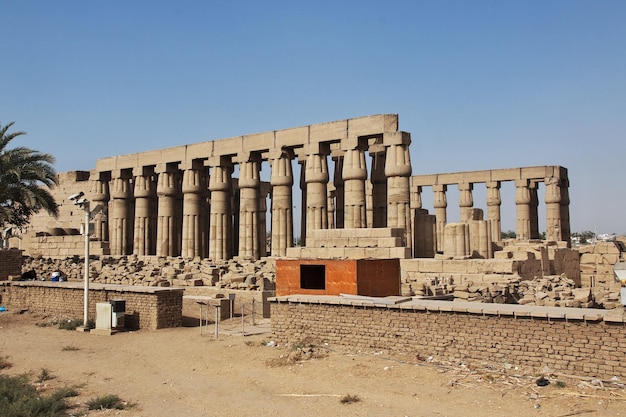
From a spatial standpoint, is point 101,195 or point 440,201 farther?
point 440,201

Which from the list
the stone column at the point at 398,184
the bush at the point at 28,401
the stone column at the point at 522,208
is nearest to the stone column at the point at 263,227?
the stone column at the point at 398,184

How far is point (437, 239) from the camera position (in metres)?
34.8

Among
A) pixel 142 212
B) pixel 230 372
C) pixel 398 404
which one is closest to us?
→ pixel 398 404

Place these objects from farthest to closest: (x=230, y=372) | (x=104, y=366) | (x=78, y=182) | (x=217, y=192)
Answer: (x=78, y=182) → (x=217, y=192) → (x=104, y=366) → (x=230, y=372)

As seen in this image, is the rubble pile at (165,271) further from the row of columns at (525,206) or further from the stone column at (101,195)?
the row of columns at (525,206)

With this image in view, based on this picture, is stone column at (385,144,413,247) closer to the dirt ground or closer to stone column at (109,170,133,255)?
the dirt ground

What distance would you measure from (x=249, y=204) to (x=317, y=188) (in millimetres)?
4121

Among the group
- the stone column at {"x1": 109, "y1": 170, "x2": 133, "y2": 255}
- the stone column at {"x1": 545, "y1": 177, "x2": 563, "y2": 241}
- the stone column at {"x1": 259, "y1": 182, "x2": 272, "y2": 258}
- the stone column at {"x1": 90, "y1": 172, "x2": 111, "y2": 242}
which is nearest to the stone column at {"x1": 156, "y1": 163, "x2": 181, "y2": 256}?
the stone column at {"x1": 109, "y1": 170, "x2": 133, "y2": 255}

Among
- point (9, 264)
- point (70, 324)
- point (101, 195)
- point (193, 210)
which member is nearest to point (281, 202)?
point (193, 210)

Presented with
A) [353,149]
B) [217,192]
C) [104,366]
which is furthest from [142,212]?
[104,366]

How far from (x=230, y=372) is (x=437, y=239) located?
25035 mm

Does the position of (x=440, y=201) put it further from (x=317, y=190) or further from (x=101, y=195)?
(x=101, y=195)

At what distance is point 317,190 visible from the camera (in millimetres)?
25484

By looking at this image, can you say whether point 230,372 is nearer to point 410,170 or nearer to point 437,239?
point 410,170
